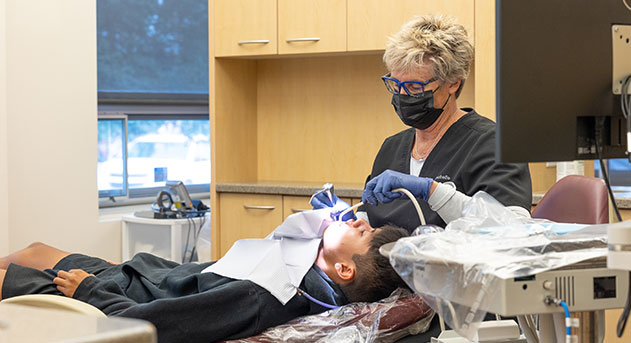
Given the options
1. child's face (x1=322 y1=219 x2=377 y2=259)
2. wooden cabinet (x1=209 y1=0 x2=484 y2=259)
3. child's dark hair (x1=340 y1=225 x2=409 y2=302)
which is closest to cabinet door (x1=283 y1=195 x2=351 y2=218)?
wooden cabinet (x1=209 y1=0 x2=484 y2=259)

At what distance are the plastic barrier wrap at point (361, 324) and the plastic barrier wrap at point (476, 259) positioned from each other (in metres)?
0.53

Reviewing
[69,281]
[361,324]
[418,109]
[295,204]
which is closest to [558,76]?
[361,324]

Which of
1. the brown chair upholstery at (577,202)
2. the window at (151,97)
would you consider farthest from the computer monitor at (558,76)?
the window at (151,97)

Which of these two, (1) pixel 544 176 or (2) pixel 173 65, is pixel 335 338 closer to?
(1) pixel 544 176

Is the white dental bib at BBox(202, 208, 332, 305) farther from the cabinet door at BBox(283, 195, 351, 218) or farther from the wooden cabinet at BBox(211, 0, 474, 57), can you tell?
the wooden cabinet at BBox(211, 0, 474, 57)

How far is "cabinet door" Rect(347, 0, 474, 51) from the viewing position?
316 cm

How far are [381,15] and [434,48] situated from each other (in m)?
1.16

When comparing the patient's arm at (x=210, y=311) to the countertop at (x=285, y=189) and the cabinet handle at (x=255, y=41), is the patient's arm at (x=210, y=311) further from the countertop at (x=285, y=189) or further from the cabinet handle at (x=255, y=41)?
the cabinet handle at (x=255, y=41)

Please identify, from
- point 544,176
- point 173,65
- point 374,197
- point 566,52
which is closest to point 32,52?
point 173,65

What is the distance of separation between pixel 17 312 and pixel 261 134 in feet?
11.0

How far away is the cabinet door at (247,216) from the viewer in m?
3.47

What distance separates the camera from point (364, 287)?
80.0 inches

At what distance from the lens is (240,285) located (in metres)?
1.95

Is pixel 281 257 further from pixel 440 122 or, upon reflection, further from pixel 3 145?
pixel 3 145
